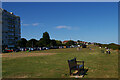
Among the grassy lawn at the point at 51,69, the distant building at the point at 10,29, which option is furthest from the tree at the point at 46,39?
the grassy lawn at the point at 51,69

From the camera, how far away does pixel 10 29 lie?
73.4 metres

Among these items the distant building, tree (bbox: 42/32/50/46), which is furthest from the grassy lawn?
tree (bbox: 42/32/50/46)

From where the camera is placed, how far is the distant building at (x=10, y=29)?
67.8 meters

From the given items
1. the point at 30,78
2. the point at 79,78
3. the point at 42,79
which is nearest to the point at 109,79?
the point at 79,78

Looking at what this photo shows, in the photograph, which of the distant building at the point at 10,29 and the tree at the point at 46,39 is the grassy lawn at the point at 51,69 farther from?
the tree at the point at 46,39

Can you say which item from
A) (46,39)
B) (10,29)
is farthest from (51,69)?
(46,39)

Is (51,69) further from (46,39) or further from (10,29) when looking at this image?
(46,39)

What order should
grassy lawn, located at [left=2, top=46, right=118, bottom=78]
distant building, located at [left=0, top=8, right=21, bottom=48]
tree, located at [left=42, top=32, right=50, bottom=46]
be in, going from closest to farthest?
1. grassy lawn, located at [left=2, top=46, right=118, bottom=78]
2. distant building, located at [left=0, top=8, right=21, bottom=48]
3. tree, located at [left=42, top=32, right=50, bottom=46]

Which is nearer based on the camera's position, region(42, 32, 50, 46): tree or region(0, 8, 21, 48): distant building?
region(0, 8, 21, 48): distant building

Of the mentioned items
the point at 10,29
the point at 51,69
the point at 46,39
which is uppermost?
the point at 10,29

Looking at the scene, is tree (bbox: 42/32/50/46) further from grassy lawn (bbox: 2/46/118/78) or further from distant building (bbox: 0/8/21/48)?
grassy lawn (bbox: 2/46/118/78)

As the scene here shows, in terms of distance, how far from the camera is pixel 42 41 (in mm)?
90250

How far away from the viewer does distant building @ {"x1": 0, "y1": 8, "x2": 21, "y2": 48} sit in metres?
67.8

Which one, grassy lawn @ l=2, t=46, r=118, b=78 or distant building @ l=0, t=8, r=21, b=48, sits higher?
distant building @ l=0, t=8, r=21, b=48
